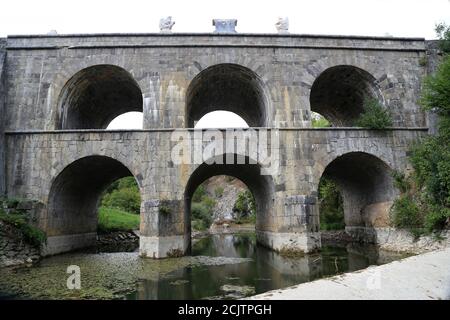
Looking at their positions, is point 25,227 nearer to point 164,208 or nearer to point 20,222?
point 20,222

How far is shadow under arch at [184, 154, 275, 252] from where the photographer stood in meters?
13.3

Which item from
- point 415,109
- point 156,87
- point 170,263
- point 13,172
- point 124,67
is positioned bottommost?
point 170,263

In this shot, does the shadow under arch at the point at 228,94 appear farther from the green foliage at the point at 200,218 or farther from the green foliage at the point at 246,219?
the green foliage at the point at 246,219

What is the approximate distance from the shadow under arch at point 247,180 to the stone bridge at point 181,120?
5.6 inches

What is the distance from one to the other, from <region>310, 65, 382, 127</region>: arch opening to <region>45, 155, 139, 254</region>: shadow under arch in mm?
9974

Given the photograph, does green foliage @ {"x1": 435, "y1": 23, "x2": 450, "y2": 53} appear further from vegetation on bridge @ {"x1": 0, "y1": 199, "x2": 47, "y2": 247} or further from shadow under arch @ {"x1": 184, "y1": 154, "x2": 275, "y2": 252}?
vegetation on bridge @ {"x1": 0, "y1": 199, "x2": 47, "y2": 247}

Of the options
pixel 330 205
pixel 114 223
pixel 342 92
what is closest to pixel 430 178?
pixel 342 92

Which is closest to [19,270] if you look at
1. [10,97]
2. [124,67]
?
[10,97]

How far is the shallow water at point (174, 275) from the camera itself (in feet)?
23.4

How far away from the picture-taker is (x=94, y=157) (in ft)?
41.9

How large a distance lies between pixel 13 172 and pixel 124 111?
22.2ft

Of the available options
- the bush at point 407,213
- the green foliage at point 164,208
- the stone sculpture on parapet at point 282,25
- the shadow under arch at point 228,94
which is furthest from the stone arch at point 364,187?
the green foliage at point 164,208

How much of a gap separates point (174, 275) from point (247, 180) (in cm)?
925
